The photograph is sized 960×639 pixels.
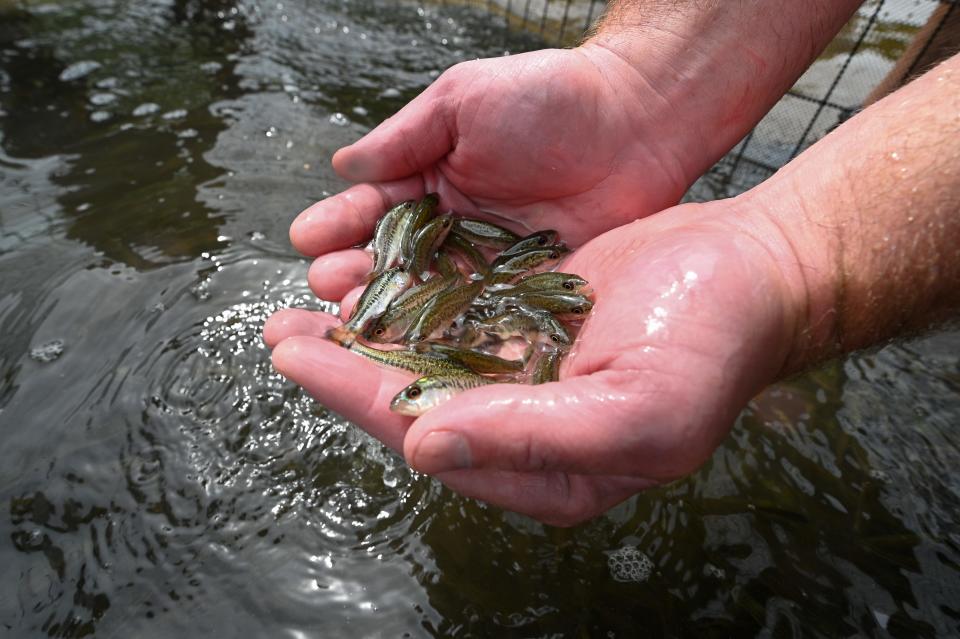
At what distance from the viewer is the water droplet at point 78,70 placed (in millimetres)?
6398

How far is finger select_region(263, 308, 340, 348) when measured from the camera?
2.39m

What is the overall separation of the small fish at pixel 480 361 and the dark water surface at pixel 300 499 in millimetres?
934

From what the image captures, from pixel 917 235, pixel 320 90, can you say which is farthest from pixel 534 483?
pixel 320 90

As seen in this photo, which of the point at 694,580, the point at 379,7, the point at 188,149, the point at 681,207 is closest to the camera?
the point at 681,207

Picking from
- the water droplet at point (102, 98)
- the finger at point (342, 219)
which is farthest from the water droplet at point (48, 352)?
the water droplet at point (102, 98)

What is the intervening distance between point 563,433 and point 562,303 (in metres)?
1.00

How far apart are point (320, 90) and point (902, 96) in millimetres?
5946

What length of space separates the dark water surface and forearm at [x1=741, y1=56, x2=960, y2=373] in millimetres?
1290

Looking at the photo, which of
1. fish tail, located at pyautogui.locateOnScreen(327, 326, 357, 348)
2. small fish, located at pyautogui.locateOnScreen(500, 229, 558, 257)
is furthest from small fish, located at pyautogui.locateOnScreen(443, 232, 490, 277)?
fish tail, located at pyautogui.locateOnScreen(327, 326, 357, 348)

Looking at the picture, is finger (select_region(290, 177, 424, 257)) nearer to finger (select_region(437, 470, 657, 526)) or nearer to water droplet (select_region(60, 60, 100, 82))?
finger (select_region(437, 470, 657, 526))

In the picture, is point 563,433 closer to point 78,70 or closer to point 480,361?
point 480,361

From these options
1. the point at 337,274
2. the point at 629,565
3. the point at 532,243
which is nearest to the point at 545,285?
the point at 532,243

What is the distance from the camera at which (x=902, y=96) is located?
228 centimetres

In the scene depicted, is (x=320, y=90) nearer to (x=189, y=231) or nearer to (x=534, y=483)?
(x=189, y=231)
